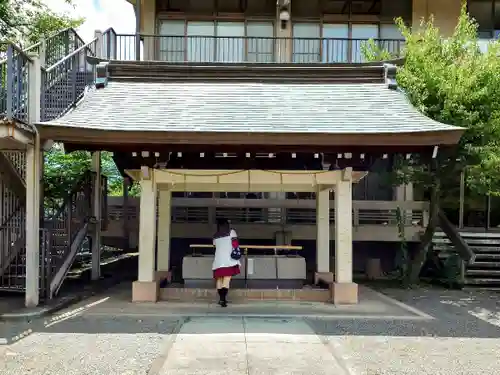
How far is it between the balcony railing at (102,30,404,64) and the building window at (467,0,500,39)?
9.98ft

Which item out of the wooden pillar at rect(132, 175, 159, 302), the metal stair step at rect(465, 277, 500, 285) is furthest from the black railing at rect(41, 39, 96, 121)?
the metal stair step at rect(465, 277, 500, 285)

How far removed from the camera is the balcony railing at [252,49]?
15.9m

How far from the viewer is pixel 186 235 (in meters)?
13.8

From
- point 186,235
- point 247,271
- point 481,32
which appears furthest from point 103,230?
point 481,32

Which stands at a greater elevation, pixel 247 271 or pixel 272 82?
pixel 272 82

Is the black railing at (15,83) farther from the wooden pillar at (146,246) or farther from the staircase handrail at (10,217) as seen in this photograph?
the wooden pillar at (146,246)

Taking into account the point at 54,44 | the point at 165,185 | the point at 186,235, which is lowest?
the point at 186,235

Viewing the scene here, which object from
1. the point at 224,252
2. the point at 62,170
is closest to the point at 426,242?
the point at 224,252

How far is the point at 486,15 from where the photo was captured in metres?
16.5

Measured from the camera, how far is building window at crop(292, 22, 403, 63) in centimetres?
1586

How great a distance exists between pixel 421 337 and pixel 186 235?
321 inches

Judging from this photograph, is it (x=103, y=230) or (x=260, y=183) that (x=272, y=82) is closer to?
(x=260, y=183)

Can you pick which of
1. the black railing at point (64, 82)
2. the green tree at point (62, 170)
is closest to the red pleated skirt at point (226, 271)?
the black railing at point (64, 82)

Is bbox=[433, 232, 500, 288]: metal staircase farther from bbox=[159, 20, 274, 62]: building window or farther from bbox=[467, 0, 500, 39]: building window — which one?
bbox=[159, 20, 274, 62]: building window
